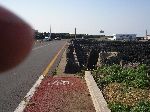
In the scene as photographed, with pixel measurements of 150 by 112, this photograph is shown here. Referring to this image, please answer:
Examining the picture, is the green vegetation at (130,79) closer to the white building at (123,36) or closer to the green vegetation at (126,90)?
the green vegetation at (126,90)

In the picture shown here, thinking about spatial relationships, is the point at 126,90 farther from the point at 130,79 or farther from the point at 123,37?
the point at 123,37

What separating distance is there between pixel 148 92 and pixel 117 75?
352 cm

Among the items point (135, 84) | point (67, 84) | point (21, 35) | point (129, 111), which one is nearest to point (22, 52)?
point (21, 35)

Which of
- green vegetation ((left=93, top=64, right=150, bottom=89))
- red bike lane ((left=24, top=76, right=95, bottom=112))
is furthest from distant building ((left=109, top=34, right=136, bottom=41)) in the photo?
red bike lane ((left=24, top=76, right=95, bottom=112))

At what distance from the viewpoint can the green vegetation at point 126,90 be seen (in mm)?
8789

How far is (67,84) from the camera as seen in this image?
45.3 ft

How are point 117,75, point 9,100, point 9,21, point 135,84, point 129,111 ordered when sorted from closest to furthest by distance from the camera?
1. point 9,21
2. point 129,111
3. point 9,100
4. point 135,84
5. point 117,75

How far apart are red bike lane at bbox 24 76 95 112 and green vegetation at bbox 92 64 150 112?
58 cm

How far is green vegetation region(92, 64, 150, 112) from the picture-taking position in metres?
8.79

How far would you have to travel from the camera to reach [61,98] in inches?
417

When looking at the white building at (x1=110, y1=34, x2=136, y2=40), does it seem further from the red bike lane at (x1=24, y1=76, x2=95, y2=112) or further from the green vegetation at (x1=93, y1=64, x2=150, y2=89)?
the red bike lane at (x1=24, y1=76, x2=95, y2=112)

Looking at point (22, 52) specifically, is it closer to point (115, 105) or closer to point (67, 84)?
point (115, 105)

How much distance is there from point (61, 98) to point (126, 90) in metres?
2.09

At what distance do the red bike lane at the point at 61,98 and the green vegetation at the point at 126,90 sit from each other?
583mm
